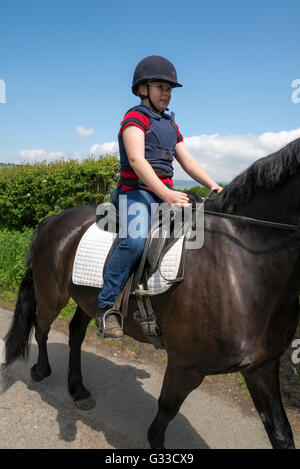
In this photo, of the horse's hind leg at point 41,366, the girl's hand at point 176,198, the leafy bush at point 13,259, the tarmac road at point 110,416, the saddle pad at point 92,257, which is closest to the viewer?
the girl's hand at point 176,198

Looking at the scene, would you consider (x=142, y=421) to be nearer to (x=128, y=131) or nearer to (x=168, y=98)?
(x=128, y=131)

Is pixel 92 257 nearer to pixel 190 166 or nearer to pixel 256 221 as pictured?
pixel 190 166

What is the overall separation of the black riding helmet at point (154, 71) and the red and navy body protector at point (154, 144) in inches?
8.0

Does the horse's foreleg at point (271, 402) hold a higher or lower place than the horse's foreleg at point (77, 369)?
higher

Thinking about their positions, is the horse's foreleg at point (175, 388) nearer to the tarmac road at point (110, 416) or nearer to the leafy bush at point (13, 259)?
the tarmac road at point (110, 416)

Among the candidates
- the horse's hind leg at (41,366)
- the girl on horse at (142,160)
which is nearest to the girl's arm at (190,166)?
the girl on horse at (142,160)

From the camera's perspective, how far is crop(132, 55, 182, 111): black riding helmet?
246cm

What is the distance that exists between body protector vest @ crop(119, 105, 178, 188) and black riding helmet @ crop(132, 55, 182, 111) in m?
0.20

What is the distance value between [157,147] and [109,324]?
1352mm

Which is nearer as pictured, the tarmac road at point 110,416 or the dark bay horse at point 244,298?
the dark bay horse at point 244,298

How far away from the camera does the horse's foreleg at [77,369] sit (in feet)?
11.0

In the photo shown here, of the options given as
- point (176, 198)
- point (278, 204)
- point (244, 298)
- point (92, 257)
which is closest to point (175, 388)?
point (244, 298)

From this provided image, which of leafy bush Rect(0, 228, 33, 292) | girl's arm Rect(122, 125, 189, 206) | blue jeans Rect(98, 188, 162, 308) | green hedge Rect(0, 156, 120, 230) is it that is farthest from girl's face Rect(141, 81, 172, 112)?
leafy bush Rect(0, 228, 33, 292)

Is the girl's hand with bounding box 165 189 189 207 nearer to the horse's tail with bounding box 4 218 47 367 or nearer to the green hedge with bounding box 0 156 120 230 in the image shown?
→ the horse's tail with bounding box 4 218 47 367
